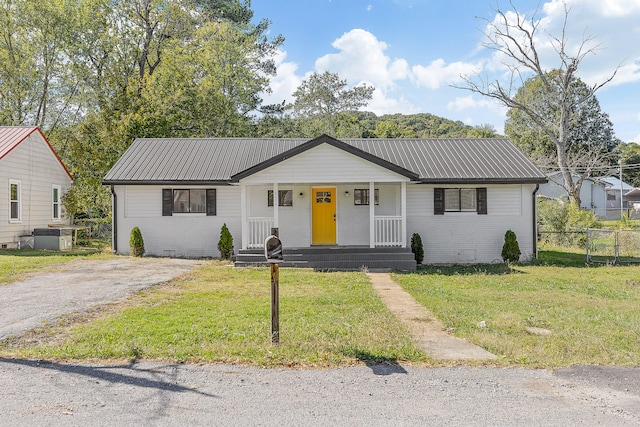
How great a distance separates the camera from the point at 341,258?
13938 mm

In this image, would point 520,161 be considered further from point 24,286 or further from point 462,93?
point 24,286

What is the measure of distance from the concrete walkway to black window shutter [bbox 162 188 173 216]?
8423 mm

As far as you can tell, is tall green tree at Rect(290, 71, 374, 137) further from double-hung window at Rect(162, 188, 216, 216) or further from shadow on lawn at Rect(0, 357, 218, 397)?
shadow on lawn at Rect(0, 357, 218, 397)

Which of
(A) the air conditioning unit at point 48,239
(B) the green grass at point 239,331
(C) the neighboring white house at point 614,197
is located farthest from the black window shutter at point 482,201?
(C) the neighboring white house at point 614,197

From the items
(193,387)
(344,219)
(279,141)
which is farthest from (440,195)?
(193,387)

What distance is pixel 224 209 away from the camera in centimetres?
1588

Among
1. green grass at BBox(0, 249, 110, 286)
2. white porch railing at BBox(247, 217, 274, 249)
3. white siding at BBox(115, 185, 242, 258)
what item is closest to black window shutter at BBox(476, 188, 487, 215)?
white porch railing at BBox(247, 217, 274, 249)

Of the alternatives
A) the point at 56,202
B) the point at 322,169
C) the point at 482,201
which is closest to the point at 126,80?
the point at 56,202

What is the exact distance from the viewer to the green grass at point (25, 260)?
37.8 feet

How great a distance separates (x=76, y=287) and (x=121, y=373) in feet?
19.5

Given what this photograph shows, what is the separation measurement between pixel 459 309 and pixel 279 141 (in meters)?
12.7

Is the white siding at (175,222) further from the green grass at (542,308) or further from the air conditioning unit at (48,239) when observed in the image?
the green grass at (542,308)

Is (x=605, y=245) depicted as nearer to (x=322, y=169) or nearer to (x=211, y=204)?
(x=322, y=169)

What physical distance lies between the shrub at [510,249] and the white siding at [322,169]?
3.96 m
